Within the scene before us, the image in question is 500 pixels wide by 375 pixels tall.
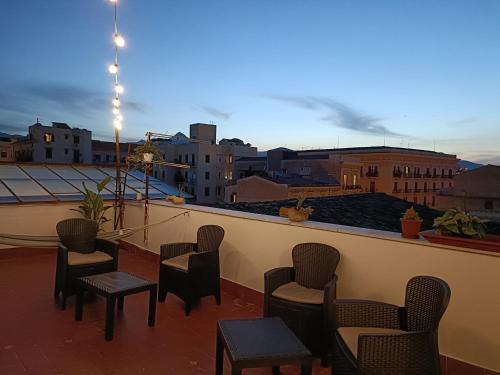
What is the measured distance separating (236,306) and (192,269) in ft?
2.16

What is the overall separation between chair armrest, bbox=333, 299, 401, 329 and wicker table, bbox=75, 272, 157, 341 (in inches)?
63.8

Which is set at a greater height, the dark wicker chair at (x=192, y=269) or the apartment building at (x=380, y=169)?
the apartment building at (x=380, y=169)

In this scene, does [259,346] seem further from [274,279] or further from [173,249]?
[173,249]

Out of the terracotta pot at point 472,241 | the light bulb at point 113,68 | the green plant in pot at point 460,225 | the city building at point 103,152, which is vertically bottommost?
the terracotta pot at point 472,241

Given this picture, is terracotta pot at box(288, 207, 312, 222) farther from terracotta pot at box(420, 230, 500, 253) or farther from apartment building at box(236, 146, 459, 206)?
apartment building at box(236, 146, 459, 206)

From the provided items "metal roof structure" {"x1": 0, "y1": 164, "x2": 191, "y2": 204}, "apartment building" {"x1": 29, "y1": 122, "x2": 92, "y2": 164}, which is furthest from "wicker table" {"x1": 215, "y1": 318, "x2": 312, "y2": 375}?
"apartment building" {"x1": 29, "y1": 122, "x2": 92, "y2": 164}

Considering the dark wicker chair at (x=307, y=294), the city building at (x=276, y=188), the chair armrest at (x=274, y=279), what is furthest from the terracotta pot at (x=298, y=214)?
the city building at (x=276, y=188)

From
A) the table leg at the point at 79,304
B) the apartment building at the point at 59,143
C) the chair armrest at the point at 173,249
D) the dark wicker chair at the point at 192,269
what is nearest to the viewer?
the table leg at the point at 79,304

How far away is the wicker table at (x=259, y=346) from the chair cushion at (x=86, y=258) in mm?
2060

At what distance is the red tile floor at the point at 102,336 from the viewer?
243 centimetres

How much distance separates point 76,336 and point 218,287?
1.39 meters

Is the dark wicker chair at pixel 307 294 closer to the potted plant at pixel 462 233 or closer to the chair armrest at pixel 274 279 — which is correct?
the chair armrest at pixel 274 279

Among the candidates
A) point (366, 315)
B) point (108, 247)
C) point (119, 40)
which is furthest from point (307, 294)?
point (119, 40)

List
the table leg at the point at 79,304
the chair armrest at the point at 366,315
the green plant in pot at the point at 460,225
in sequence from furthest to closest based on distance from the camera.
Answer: the table leg at the point at 79,304
the green plant in pot at the point at 460,225
the chair armrest at the point at 366,315
